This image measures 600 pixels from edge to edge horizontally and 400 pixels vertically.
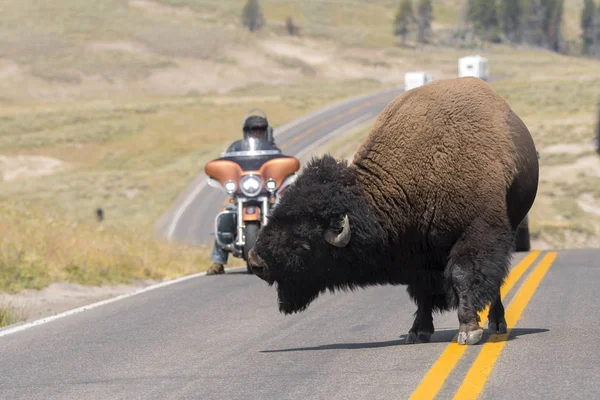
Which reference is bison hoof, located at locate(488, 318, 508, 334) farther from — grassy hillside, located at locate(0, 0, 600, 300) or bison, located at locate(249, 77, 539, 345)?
grassy hillside, located at locate(0, 0, 600, 300)

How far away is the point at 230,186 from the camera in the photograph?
49.9 feet

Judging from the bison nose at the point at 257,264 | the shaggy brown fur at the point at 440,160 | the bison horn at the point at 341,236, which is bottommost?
the bison nose at the point at 257,264

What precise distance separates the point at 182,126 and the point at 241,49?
50.9 metres

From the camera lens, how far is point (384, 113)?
890 centimetres

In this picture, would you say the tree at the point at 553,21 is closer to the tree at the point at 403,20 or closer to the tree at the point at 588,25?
the tree at the point at 588,25

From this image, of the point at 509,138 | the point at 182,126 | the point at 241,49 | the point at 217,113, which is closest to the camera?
the point at 509,138

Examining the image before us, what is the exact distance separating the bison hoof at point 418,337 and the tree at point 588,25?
168 m

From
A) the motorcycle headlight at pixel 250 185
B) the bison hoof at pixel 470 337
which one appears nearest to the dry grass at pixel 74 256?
the motorcycle headlight at pixel 250 185

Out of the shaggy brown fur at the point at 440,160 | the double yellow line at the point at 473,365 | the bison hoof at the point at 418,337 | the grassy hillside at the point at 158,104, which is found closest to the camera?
the double yellow line at the point at 473,365

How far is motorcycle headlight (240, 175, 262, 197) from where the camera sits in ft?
49.3

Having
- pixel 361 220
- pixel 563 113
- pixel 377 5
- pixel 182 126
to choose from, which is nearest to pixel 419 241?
pixel 361 220

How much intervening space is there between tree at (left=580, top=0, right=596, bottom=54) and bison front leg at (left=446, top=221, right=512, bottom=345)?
168514 mm

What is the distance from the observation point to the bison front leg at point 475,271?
26.6 ft

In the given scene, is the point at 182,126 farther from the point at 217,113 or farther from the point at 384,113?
the point at 384,113
